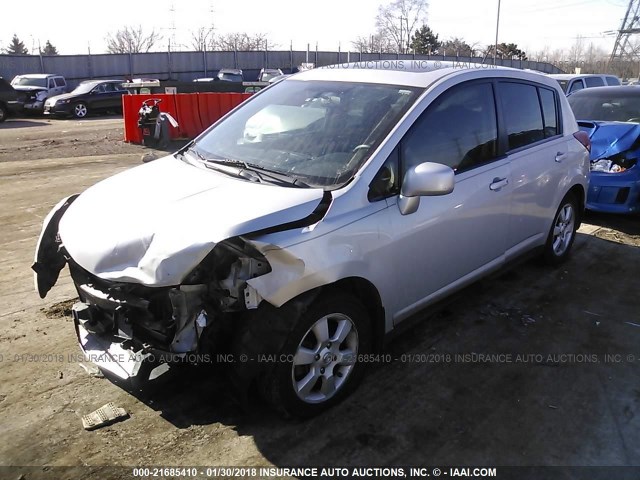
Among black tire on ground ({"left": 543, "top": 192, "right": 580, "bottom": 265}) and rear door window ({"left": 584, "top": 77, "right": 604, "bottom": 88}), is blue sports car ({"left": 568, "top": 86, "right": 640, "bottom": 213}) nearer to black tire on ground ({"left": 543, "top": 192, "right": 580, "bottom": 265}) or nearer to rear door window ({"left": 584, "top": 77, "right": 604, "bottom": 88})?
black tire on ground ({"left": 543, "top": 192, "right": 580, "bottom": 265})

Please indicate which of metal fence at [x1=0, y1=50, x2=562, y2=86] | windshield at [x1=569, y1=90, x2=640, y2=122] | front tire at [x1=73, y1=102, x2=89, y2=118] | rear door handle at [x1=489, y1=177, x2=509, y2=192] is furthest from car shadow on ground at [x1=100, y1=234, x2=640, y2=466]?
metal fence at [x1=0, y1=50, x2=562, y2=86]

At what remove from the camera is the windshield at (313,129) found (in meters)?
3.25

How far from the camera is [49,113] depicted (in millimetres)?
22031

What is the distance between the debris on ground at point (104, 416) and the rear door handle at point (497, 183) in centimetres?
293

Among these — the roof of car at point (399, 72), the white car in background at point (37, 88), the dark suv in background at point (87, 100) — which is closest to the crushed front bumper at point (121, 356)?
the roof of car at point (399, 72)

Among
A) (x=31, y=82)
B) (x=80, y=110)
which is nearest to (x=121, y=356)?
(x=80, y=110)

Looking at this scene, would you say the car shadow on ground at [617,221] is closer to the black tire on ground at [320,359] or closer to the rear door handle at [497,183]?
the rear door handle at [497,183]

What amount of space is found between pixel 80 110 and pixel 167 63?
54.5 feet

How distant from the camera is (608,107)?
8320 millimetres

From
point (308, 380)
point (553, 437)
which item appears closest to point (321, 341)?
point (308, 380)

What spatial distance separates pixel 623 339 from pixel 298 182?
285 cm

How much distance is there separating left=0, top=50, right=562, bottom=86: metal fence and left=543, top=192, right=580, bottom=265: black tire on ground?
2325cm

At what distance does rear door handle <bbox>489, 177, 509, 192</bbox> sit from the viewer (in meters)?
3.99

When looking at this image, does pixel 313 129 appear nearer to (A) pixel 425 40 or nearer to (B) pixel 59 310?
(B) pixel 59 310
